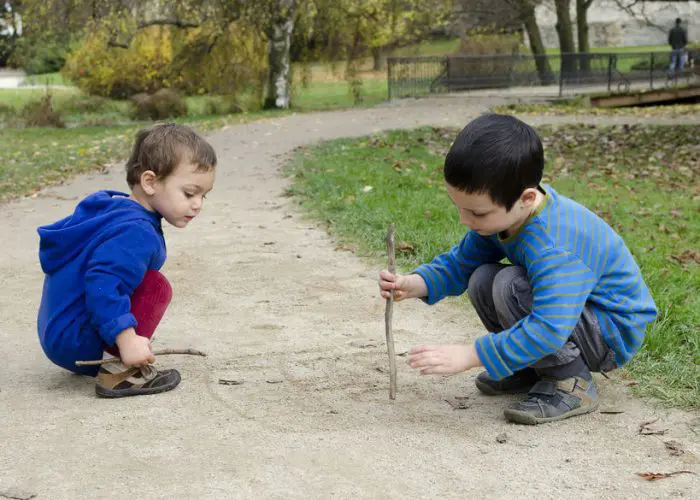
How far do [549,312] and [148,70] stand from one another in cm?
2467

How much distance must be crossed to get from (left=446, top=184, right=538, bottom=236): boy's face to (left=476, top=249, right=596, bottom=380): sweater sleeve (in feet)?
0.48

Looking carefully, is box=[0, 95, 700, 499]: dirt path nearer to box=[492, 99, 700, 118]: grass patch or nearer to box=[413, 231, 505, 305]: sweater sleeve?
box=[413, 231, 505, 305]: sweater sleeve

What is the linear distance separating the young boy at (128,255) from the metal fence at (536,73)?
20960mm

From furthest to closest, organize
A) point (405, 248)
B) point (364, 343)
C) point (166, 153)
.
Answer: point (405, 248) → point (364, 343) → point (166, 153)

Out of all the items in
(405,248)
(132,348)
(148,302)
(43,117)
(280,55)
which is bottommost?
(43,117)

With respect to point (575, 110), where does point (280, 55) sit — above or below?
above

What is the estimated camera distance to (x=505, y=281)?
3.09m

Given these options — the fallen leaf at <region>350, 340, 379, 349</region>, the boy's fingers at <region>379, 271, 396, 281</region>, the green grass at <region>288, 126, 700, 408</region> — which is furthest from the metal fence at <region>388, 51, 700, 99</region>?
the boy's fingers at <region>379, 271, 396, 281</region>

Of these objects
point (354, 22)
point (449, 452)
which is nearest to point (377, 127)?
point (354, 22)

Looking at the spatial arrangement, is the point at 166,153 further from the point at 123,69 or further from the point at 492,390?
the point at 123,69

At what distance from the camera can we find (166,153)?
337 centimetres

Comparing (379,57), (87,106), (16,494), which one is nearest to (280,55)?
(87,106)

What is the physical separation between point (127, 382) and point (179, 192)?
2.43 ft

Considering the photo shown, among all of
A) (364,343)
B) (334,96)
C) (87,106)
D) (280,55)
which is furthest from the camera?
(334,96)
